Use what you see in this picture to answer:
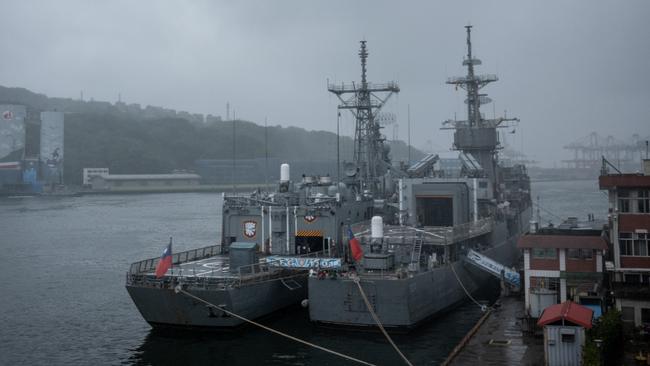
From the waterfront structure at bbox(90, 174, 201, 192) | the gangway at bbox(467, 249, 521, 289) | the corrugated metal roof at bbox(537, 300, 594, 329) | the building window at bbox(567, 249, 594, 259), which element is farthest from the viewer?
the waterfront structure at bbox(90, 174, 201, 192)

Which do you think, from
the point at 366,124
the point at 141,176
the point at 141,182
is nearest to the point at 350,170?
the point at 366,124

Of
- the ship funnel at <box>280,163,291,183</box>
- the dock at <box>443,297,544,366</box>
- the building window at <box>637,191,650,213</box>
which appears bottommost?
the dock at <box>443,297,544,366</box>

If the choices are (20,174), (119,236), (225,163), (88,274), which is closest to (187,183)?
(225,163)

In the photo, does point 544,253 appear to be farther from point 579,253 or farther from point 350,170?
point 350,170

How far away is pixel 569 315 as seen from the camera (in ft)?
50.2

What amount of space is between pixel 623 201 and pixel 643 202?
60 centimetres

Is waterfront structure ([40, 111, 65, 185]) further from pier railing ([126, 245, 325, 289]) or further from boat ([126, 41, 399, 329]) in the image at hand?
pier railing ([126, 245, 325, 289])

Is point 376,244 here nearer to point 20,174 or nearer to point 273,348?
point 273,348

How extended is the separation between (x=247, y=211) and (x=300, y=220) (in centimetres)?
292

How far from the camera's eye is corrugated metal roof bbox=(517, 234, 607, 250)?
20484 mm

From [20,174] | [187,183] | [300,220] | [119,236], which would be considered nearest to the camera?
[300,220]

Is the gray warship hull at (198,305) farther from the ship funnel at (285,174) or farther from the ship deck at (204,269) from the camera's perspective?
the ship funnel at (285,174)

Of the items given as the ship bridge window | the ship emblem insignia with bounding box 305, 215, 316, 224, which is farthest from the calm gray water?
the ship bridge window

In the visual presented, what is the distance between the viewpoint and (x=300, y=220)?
28.8 metres
